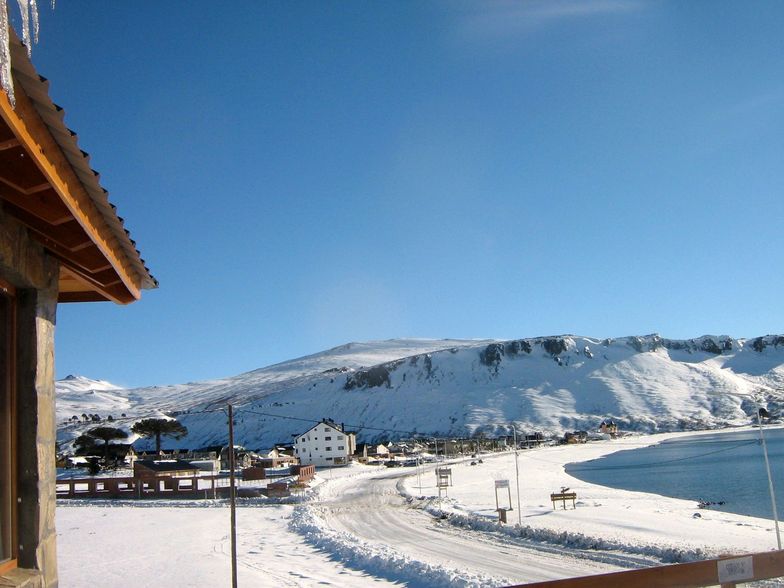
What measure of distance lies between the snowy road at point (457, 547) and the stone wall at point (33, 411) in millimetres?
15524

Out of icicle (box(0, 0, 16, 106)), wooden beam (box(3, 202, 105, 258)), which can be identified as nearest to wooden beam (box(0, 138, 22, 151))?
icicle (box(0, 0, 16, 106))

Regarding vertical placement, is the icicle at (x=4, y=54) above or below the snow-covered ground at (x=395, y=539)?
above

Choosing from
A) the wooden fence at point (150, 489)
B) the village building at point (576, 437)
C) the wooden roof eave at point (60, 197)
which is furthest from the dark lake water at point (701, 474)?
the wooden roof eave at point (60, 197)

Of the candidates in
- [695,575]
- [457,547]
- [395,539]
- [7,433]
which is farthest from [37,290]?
[395,539]

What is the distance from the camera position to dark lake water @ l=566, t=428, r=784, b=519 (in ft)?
141

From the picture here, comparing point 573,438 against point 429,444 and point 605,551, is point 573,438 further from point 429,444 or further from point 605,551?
point 605,551

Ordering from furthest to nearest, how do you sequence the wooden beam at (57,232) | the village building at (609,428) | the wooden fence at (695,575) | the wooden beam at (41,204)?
the village building at (609,428)
the wooden beam at (57,232)
the wooden beam at (41,204)
the wooden fence at (695,575)

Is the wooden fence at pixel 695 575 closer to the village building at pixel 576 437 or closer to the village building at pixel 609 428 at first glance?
the village building at pixel 576 437

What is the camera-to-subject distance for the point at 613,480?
61.6 meters

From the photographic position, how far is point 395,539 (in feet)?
Result: 93.0

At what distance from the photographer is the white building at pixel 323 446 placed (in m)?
90.2

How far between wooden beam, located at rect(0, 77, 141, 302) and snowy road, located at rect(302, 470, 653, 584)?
16205 mm

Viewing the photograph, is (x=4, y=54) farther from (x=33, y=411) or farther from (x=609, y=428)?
(x=609, y=428)

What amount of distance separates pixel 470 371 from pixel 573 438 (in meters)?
64.0
